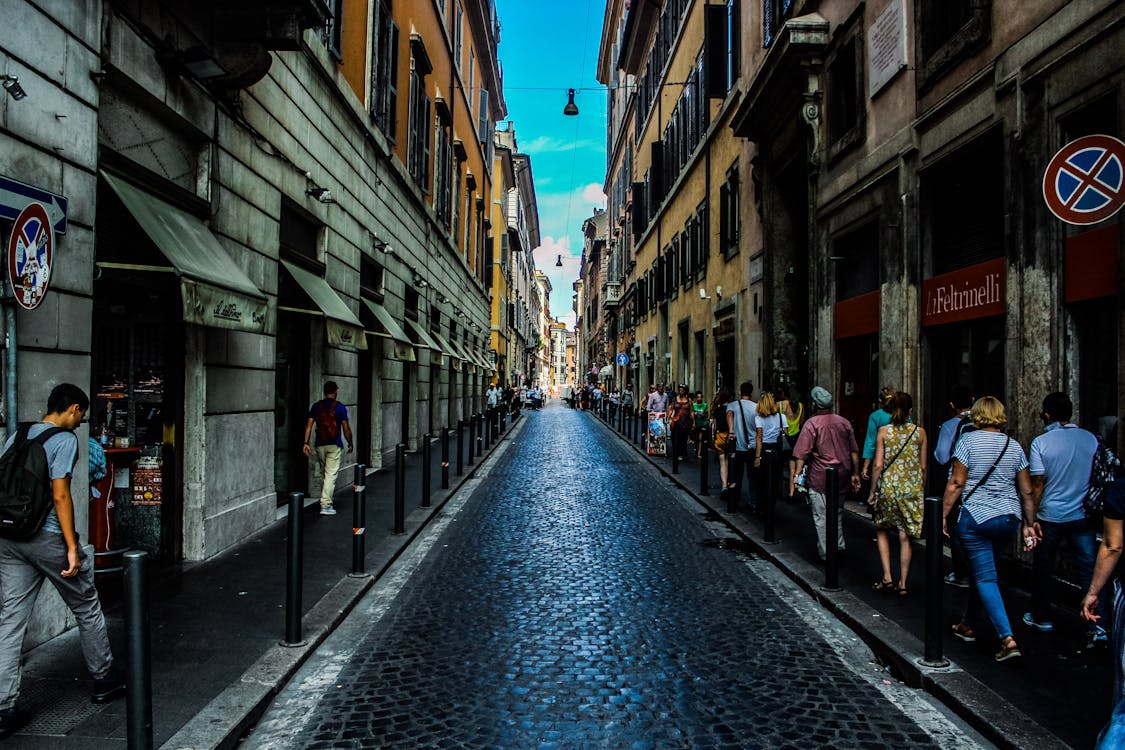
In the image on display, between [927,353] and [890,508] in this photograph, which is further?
[927,353]

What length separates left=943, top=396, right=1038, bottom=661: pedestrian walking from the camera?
500 cm

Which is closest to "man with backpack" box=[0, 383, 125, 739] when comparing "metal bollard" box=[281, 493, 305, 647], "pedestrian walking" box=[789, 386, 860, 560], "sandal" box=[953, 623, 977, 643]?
"metal bollard" box=[281, 493, 305, 647]

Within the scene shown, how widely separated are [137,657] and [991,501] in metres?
4.71

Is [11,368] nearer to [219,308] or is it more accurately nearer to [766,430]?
[219,308]

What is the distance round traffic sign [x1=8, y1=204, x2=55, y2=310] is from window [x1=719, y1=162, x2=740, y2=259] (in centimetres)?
1636

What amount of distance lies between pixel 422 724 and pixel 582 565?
12.3ft

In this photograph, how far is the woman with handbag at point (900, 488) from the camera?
6.50 metres

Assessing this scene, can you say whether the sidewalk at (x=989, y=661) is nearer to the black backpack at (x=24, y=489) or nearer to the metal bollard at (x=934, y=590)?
the metal bollard at (x=934, y=590)

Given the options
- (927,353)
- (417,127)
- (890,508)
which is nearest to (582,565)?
(890,508)

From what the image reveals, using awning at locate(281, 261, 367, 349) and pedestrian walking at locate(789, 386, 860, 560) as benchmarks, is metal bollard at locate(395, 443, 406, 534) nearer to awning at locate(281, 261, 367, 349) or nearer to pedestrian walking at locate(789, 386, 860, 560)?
awning at locate(281, 261, 367, 349)

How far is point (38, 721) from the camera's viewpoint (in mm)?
3898

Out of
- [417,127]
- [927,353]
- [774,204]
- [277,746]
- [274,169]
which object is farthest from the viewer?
[417,127]

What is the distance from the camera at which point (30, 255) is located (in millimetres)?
4246

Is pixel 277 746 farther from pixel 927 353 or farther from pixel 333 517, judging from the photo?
pixel 927 353
